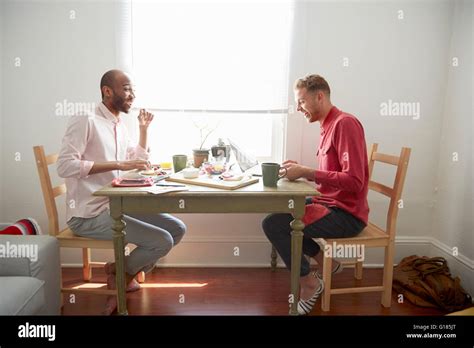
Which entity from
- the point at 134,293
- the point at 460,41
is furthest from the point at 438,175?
the point at 134,293

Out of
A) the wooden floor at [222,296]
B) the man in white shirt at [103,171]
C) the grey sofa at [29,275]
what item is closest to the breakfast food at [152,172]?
the man in white shirt at [103,171]

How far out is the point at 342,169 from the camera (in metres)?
1.92

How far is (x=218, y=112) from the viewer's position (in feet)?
8.50

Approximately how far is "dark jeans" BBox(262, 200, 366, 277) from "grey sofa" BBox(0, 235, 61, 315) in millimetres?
1112

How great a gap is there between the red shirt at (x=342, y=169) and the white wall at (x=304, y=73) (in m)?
0.60

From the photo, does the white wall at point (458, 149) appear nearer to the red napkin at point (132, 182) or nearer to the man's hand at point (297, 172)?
the man's hand at point (297, 172)

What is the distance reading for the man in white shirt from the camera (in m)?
1.90

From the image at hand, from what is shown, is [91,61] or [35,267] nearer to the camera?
[35,267]

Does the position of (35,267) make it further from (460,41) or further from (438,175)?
(460,41)

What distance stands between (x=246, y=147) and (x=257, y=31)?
79 centimetres

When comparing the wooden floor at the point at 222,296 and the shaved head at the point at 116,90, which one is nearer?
the shaved head at the point at 116,90

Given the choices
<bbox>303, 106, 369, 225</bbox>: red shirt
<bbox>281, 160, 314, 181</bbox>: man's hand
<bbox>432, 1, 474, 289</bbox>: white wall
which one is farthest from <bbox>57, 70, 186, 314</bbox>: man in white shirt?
<bbox>432, 1, 474, 289</bbox>: white wall

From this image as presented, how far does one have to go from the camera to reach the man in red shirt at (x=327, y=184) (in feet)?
6.21
